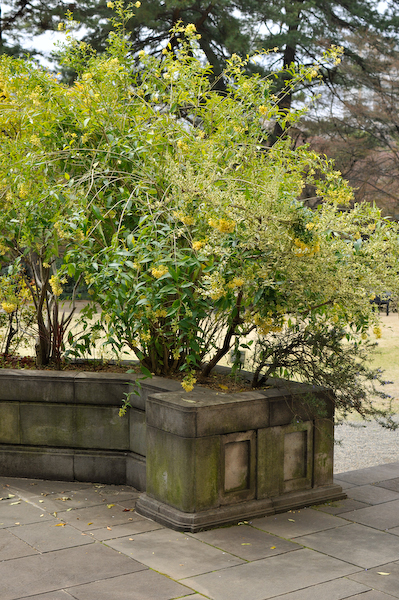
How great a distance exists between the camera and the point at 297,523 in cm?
417

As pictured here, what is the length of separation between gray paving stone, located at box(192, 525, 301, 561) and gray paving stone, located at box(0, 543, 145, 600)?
538mm

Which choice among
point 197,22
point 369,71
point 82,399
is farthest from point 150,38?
point 82,399

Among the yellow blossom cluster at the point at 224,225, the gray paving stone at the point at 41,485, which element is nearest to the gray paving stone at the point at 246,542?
the gray paving stone at the point at 41,485

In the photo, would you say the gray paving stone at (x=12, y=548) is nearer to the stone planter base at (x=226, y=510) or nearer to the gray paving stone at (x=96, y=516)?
the gray paving stone at (x=96, y=516)

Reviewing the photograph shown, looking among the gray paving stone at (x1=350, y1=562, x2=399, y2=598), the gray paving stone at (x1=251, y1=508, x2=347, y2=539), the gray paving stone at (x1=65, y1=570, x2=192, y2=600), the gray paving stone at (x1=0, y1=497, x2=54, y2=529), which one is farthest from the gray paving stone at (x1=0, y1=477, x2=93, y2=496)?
the gray paving stone at (x1=350, y1=562, x2=399, y2=598)

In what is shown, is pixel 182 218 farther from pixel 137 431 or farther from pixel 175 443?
pixel 137 431

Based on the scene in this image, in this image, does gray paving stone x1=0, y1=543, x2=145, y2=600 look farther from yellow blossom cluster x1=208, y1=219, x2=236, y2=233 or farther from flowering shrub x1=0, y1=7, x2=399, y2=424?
yellow blossom cluster x1=208, y1=219, x2=236, y2=233

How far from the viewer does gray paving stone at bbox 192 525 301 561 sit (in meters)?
3.70

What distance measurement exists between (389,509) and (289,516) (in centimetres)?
70

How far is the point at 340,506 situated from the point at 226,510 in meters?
0.87

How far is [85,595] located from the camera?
316 centimetres

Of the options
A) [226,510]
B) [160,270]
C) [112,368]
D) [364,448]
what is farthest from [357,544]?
[364,448]

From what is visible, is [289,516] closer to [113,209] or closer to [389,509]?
[389,509]

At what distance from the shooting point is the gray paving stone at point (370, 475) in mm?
5098
